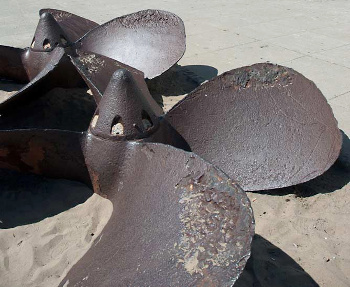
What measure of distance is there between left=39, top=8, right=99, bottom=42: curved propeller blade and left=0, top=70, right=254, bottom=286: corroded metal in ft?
8.26

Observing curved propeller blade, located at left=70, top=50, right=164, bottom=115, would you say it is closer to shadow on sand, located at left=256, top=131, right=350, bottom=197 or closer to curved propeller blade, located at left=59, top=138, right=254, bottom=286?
curved propeller blade, located at left=59, top=138, right=254, bottom=286

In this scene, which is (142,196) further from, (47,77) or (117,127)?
(47,77)

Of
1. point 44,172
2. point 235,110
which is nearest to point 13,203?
point 44,172

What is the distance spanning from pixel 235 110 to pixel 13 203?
174 cm

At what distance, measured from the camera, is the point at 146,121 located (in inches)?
121

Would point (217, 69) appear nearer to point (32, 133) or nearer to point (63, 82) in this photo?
point (63, 82)

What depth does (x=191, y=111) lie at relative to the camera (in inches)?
136

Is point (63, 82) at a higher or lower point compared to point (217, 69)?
higher

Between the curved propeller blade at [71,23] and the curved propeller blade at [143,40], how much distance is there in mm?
381

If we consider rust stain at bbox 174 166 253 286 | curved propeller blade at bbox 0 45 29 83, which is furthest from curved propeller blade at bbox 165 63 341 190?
curved propeller blade at bbox 0 45 29 83

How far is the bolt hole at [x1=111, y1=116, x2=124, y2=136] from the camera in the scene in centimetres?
298

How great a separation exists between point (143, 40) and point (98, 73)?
4.90ft

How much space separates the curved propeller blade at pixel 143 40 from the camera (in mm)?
4930

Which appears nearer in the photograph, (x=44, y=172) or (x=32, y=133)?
(x=32, y=133)
